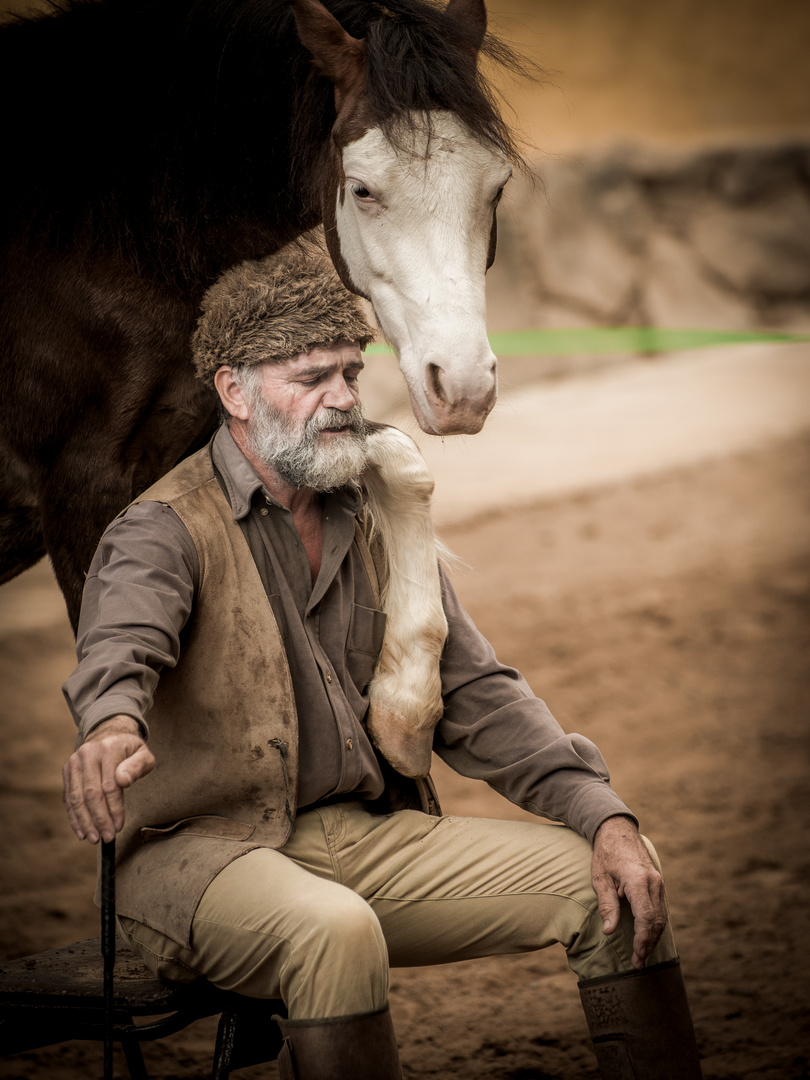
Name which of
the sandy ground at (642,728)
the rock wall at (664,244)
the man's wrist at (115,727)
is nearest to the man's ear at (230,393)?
the man's wrist at (115,727)

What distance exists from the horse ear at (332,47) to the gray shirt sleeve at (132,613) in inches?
30.6

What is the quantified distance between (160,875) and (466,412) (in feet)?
2.86

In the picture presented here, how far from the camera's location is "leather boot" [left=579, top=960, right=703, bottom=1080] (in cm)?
179

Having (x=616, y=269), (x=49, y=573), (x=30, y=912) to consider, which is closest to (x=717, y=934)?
(x=30, y=912)

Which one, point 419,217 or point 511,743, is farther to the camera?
point 511,743

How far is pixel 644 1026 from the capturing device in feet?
5.89

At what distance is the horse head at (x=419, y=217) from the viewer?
Result: 1.70 m

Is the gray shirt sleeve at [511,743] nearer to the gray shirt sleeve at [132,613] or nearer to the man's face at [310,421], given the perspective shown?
the man's face at [310,421]

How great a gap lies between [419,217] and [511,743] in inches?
36.8

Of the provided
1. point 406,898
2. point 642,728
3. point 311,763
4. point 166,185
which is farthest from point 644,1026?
point 642,728

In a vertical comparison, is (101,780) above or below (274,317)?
below

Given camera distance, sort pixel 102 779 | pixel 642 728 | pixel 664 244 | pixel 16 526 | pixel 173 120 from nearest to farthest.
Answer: pixel 102 779 → pixel 173 120 → pixel 16 526 → pixel 642 728 → pixel 664 244

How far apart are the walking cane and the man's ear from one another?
784mm

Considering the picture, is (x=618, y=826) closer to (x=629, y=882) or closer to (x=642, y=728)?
(x=629, y=882)
